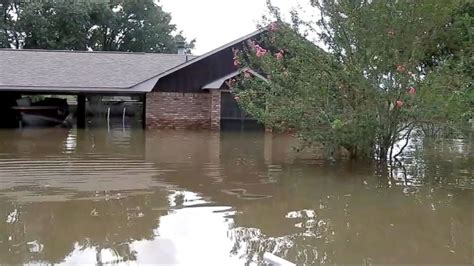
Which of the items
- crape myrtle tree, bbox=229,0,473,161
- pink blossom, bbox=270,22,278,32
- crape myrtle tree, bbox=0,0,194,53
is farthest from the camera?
crape myrtle tree, bbox=0,0,194,53

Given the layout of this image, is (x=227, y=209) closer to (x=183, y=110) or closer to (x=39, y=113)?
(x=183, y=110)

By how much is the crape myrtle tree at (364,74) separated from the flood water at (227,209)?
1.01 meters

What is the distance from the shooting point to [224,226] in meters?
6.37

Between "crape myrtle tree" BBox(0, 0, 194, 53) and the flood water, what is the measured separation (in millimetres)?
27854

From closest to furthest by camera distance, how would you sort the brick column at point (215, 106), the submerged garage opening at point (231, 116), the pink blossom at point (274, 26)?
the pink blossom at point (274, 26), the brick column at point (215, 106), the submerged garage opening at point (231, 116)

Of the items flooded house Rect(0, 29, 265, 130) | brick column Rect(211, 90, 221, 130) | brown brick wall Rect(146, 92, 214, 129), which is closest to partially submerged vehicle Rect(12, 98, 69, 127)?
flooded house Rect(0, 29, 265, 130)

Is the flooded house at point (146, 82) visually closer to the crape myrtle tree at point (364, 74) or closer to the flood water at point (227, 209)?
the flood water at point (227, 209)

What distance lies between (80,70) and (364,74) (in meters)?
15.2

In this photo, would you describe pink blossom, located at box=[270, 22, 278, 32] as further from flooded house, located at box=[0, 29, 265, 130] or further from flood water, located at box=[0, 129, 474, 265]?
flooded house, located at box=[0, 29, 265, 130]

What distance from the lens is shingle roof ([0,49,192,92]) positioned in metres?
20.6

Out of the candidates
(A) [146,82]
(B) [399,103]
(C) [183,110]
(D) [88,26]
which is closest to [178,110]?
(C) [183,110]

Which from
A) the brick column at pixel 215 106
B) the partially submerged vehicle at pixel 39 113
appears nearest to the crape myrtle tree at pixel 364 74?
the brick column at pixel 215 106

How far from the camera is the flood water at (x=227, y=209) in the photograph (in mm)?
5410

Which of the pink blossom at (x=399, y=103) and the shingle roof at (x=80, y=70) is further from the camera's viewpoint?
the shingle roof at (x=80, y=70)
